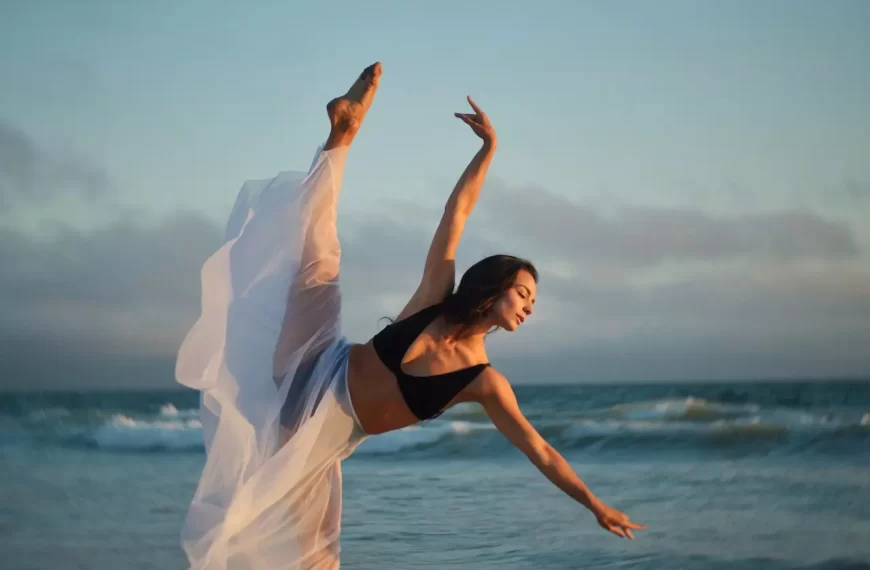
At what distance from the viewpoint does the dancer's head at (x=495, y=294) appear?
12.3ft

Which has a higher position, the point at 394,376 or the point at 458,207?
the point at 458,207

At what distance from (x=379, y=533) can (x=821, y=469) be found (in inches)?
214

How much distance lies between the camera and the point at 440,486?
9766 mm

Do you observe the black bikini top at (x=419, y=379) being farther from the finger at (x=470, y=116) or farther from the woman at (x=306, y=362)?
the finger at (x=470, y=116)

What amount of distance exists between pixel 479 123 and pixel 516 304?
77 cm

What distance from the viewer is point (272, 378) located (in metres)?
3.80

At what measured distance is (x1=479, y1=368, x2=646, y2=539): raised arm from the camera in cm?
354

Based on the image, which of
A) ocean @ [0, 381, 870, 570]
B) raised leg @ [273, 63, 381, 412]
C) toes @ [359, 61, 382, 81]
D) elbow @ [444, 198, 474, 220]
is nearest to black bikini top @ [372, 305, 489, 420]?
raised leg @ [273, 63, 381, 412]

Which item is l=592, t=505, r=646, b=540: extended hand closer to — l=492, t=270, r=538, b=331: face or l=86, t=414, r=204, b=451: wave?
l=492, t=270, r=538, b=331: face

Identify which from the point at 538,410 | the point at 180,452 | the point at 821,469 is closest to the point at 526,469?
the point at 821,469

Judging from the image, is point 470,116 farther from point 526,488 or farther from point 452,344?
point 526,488

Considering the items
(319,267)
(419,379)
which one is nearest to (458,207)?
(319,267)

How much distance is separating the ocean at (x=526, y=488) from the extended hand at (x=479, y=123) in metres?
3.42

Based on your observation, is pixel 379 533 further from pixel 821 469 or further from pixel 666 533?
pixel 821 469
